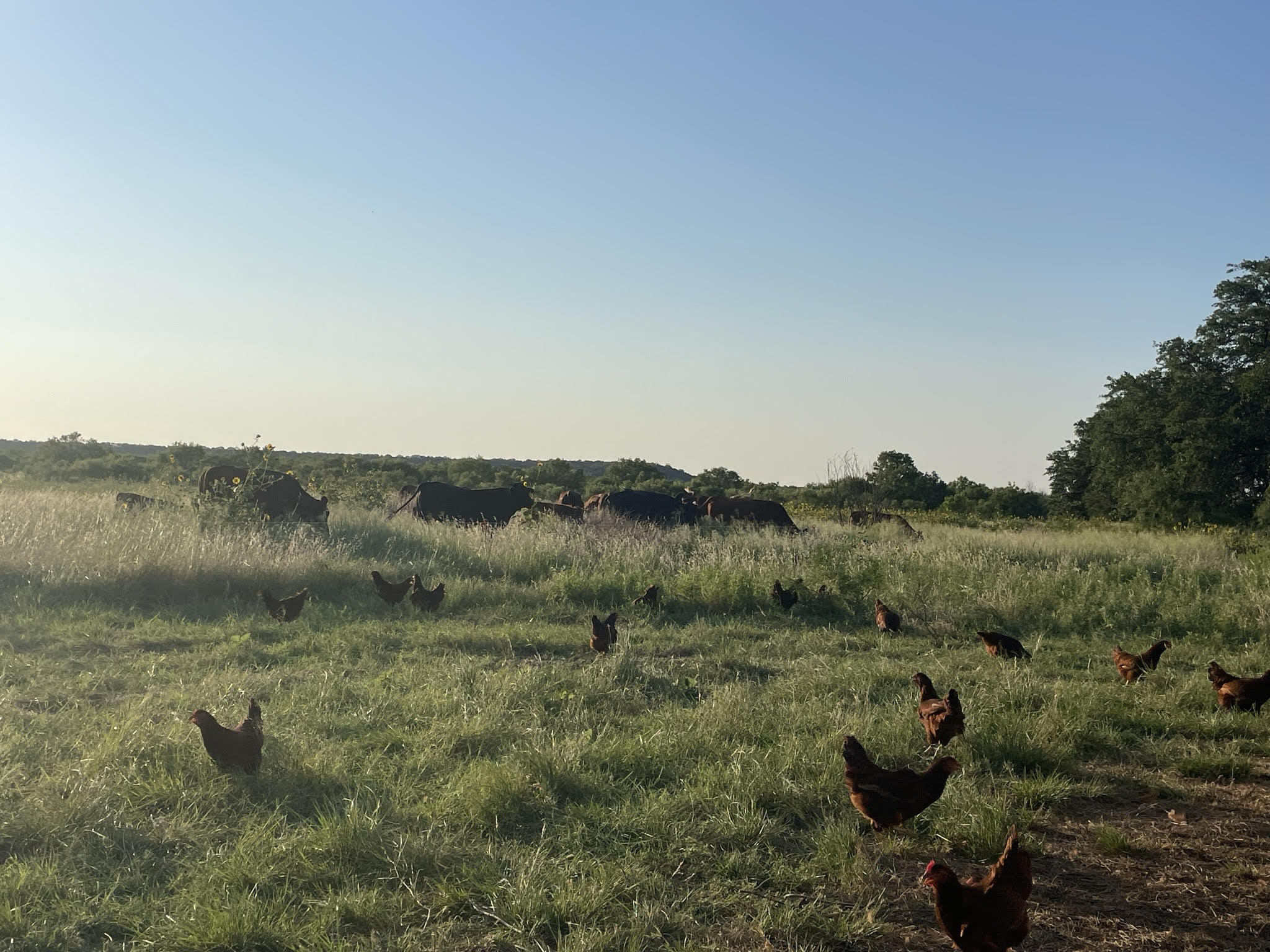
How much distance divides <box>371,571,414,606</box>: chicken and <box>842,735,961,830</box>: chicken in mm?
6931

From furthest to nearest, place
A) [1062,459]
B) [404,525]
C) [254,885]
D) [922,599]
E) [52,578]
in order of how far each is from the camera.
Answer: [1062,459], [404,525], [922,599], [52,578], [254,885]

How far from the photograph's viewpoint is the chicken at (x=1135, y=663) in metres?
7.11

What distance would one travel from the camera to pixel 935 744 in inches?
197

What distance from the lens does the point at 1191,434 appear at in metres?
30.9

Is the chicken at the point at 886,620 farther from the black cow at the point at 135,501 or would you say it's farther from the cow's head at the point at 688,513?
the black cow at the point at 135,501

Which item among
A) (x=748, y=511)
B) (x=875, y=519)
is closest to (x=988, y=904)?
(x=748, y=511)

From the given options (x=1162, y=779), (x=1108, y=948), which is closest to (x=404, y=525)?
(x=1162, y=779)

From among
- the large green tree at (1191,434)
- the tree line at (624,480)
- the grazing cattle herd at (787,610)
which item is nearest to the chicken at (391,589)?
the grazing cattle herd at (787,610)

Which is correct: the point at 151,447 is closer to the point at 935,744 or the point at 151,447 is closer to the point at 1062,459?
the point at 1062,459

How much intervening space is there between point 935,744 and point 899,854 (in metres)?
1.35

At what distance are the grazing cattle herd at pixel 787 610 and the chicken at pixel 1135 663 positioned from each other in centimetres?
1

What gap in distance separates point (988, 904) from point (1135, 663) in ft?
17.2

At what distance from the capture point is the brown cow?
18859 millimetres

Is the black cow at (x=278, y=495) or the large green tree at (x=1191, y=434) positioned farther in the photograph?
the large green tree at (x=1191, y=434)
